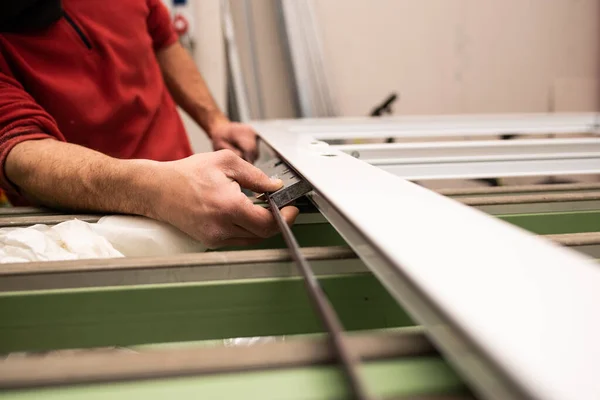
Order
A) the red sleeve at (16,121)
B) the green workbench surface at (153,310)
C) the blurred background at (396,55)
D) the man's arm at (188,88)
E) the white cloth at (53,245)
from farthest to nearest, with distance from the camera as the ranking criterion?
the blurred background at (396,55)
the man's arm at (188,88)
the red sleeve at (16,121)
the white cloth at (53,245)
the green workbench surface at (153,310)

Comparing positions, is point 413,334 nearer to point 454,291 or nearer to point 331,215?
point 454,291

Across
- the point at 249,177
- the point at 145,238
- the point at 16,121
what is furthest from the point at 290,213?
the point at 16,121

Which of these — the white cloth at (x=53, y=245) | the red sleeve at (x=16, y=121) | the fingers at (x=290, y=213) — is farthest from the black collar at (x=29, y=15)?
the fingers at (x=290, y=213)

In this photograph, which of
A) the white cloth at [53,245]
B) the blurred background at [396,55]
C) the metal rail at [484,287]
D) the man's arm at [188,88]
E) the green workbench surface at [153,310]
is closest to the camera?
the metal rail at [484,287]

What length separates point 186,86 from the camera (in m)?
1.43

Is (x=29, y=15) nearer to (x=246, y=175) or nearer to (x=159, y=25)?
(x=159, y=25)

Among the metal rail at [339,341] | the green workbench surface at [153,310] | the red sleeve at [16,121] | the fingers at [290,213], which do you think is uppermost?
the red sleeve at [16,121]

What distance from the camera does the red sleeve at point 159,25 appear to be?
1267 mm

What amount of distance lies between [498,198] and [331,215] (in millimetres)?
291

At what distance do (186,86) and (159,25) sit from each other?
0.20m

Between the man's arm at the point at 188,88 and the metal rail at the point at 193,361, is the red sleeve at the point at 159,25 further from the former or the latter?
the metal rail at the point at 193,361

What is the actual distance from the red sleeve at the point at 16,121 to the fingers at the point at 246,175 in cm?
38

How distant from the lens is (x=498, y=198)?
610mm

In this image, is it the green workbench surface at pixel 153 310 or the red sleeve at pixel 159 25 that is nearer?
the green workbench surface at pixel 153 310
